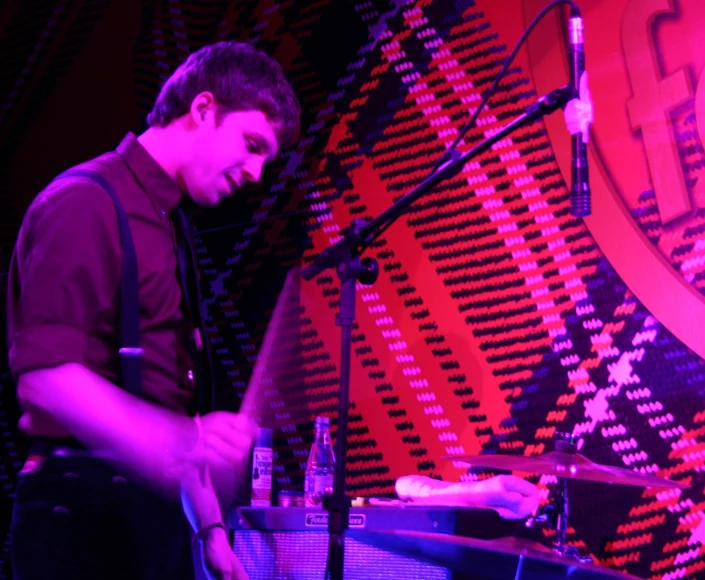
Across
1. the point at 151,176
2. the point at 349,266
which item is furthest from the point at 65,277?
the point at 349,266

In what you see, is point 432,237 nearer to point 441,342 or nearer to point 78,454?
point 441,342

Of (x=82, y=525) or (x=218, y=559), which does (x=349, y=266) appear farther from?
(x=82, y=525)

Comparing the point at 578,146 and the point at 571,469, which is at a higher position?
the point at 578,146

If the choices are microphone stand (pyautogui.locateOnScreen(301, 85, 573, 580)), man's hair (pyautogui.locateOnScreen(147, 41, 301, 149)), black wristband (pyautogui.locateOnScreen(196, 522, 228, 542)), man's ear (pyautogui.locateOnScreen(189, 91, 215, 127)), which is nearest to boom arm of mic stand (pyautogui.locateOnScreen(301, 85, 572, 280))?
microphone stand (pyautogui.locateOnScreen(301, 85, 573, 580))

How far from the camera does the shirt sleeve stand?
112 cm

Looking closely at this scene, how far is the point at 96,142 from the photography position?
10.6ft

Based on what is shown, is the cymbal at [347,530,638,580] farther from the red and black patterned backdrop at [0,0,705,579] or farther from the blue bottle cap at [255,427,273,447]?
the blue bottle cap at [255,427,273,447]

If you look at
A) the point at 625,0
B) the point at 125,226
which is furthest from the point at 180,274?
the point at 625,0

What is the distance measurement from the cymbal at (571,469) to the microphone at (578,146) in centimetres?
54

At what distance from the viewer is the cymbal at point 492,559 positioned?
4.11ft

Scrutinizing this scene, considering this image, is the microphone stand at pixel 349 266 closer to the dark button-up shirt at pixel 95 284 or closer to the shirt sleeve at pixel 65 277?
the dark button-up shirt at pixel 95 284

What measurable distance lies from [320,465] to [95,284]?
150 centimetres

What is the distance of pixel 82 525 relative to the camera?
44.0 inches

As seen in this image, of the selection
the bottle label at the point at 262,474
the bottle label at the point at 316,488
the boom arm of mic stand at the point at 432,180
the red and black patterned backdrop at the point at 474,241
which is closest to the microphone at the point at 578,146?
the boom arm of mic stand at the point at 432,180
